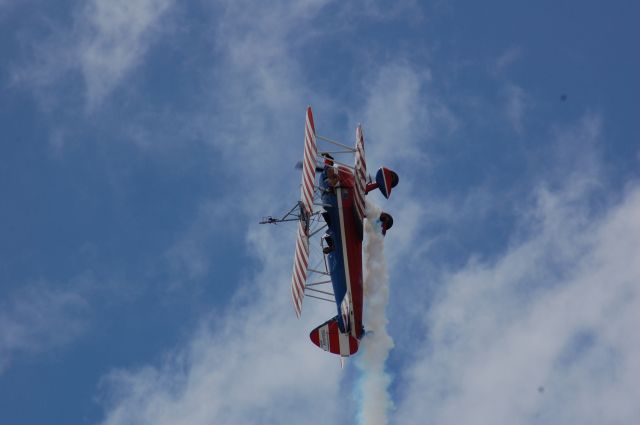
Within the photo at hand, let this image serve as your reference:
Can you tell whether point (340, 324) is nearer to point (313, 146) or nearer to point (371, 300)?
point (371, 300)

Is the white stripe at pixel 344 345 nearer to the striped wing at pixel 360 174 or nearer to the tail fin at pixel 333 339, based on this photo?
the tail fin at pixel 333 339

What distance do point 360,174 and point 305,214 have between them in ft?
11.3

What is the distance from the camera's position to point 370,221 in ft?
259

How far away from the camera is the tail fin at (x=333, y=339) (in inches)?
3054

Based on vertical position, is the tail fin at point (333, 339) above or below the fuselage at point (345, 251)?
below

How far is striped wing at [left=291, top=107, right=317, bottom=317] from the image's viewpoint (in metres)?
78.1

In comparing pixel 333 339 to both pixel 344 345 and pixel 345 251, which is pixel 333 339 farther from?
pixel 345 251

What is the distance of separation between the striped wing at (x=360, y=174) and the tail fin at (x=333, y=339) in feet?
18.6

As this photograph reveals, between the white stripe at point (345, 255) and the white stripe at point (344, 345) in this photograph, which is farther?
the white stripe at point (344, 345)

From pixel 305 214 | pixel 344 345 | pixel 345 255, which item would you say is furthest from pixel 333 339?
pixel 305 214

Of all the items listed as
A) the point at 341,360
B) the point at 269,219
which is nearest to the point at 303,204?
the point at 269,219

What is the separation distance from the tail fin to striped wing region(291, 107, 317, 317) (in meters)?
1.49

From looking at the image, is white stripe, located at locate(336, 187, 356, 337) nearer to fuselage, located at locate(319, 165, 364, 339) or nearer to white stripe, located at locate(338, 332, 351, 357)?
fuselage, located at locate(319, 165, 364, 339)

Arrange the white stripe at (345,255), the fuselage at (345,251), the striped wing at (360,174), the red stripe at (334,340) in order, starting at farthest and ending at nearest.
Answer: the striped wing at (360,174) < the red stripe at (334,340) < the fuselage at (345,251) < the white stripe at (345,255)
